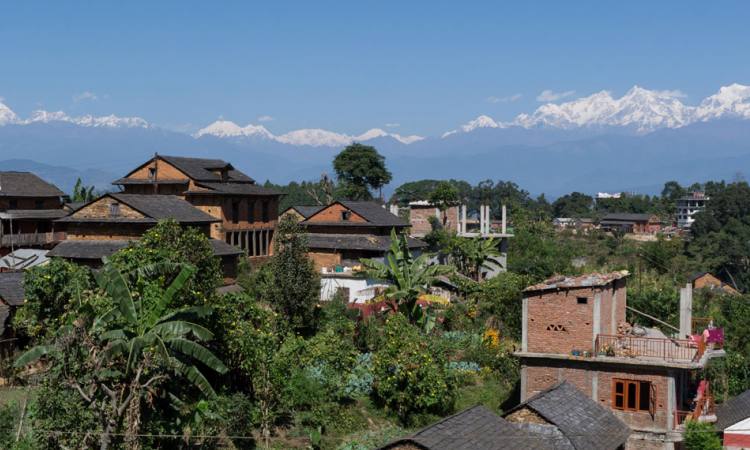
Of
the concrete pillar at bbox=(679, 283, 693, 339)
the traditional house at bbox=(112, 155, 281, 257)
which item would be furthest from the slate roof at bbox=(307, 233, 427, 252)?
the concrete pillar at bbox=(679, 283, 693, 339)

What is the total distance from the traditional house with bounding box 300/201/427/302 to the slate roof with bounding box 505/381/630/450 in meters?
18.5

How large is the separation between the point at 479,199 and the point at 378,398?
127 metres

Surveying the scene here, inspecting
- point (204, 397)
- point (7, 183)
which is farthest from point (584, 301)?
point (7, 183)

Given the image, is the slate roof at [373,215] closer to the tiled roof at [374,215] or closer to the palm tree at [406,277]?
the tiled roof at [374,215]

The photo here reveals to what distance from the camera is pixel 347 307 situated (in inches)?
1487

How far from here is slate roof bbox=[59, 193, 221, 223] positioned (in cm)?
3847

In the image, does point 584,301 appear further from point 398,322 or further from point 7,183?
point 7,183

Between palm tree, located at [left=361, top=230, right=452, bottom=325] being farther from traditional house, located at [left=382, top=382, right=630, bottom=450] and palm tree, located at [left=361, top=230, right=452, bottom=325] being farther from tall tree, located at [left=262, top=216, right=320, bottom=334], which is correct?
traditional house, located at [left=382, top=382, right=630, bottom=450]

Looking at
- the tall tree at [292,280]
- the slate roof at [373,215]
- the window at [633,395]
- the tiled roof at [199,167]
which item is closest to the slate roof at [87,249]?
the tall tree at [292,280]

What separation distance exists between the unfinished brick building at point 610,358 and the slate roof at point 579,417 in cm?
113

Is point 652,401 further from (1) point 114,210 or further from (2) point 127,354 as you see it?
(1) point 114,210

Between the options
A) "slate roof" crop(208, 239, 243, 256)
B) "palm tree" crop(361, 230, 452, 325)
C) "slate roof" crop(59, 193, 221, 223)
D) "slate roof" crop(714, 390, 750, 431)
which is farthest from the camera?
"slate roof" crop(208, 239, 243, 256)

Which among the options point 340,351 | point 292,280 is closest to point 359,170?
point 292,280

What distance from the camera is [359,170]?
7975 centimetres
